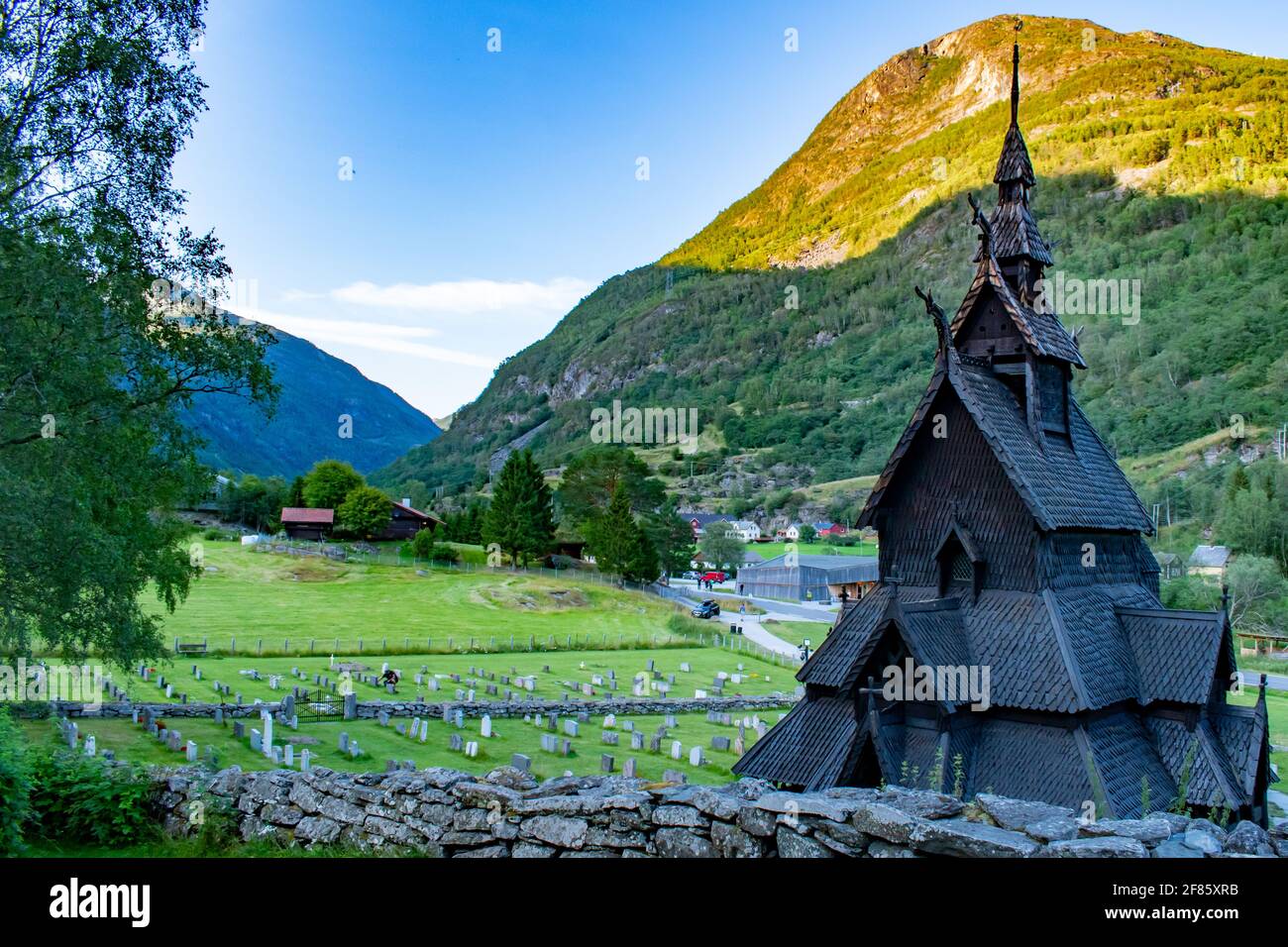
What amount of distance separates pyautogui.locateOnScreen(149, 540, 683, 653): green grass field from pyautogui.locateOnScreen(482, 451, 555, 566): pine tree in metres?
6.03

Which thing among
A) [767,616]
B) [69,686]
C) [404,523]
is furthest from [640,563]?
[69,686]

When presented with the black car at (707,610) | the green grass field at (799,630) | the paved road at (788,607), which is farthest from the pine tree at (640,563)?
the green grass field at (799,630)

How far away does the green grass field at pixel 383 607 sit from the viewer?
180 ft

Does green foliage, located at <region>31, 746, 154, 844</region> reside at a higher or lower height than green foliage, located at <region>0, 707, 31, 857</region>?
lower

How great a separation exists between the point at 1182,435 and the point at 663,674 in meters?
126

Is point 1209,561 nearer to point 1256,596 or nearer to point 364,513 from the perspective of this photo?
point 1256,596

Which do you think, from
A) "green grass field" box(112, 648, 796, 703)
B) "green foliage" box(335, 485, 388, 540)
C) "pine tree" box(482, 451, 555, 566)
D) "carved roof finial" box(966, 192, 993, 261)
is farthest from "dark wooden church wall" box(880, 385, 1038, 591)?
"green foliage" box(335, 485, 388, 540)

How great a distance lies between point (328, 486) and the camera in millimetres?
101125

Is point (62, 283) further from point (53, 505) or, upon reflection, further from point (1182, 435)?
point (1182, 435)

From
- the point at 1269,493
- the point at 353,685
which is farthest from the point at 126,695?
the point at 1269,493

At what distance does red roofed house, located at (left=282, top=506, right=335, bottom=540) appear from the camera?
322ft
